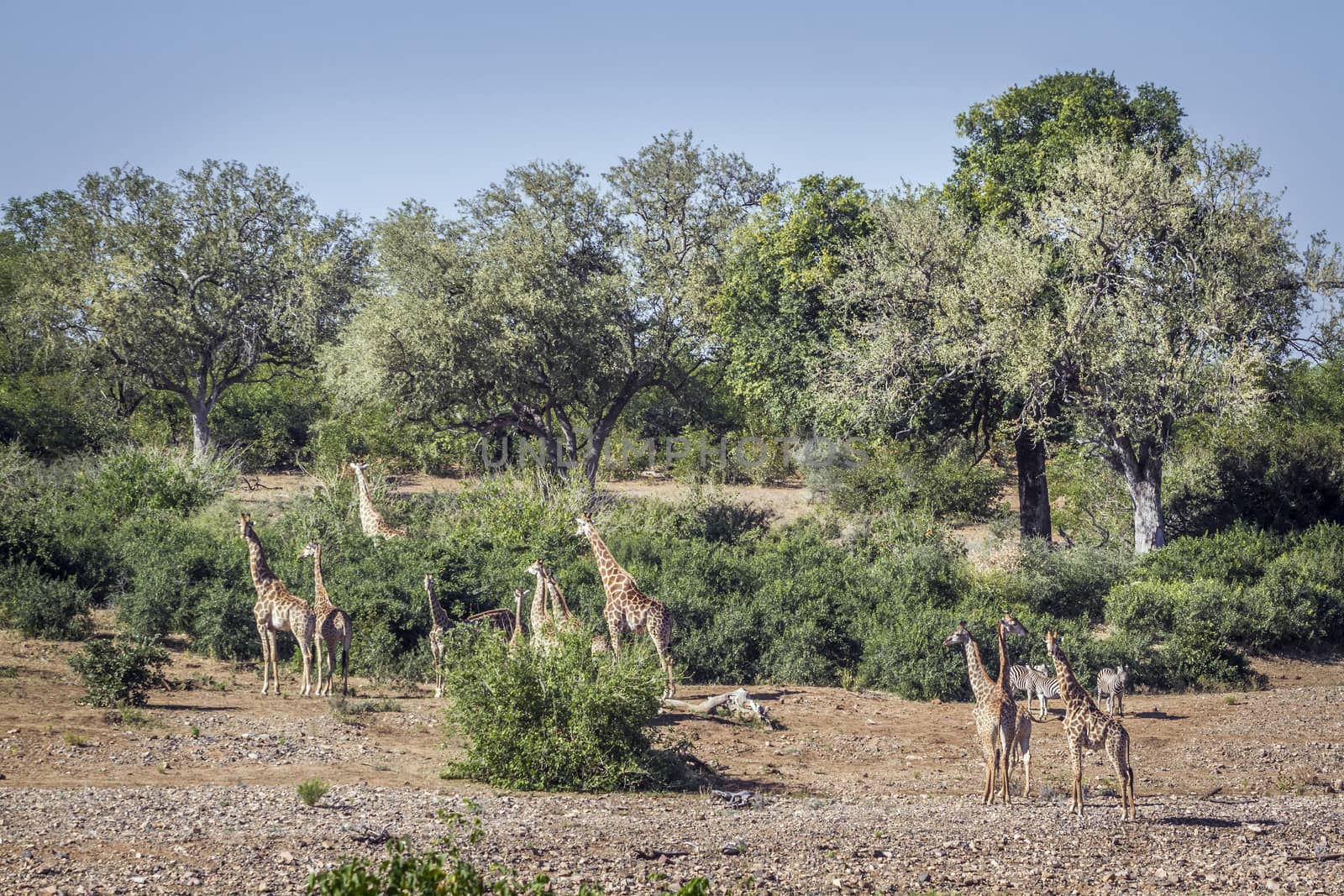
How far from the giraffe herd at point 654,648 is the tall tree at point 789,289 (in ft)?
34.6

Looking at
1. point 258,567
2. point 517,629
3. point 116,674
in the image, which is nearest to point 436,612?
point 517,629

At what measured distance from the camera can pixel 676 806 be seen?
36.6 ft

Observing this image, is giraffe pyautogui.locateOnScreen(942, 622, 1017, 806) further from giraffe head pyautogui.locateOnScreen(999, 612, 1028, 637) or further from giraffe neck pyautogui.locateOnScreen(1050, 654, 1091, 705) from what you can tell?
giraffe head pyautogui.locateOnScreen(999, 612, 1028, 637)

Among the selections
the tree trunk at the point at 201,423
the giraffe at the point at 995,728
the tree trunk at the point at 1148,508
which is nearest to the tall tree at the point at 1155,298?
the tree trunk at the point at 1148,508

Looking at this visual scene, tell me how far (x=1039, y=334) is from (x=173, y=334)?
75.1ft

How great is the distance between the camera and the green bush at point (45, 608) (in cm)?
1778

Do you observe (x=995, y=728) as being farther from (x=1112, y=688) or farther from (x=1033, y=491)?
(x=1033, y=491)

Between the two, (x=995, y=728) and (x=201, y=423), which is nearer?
(x=995, y=728)

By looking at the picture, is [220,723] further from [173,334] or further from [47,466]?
[173,334]

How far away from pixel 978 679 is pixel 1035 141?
62.6 ft

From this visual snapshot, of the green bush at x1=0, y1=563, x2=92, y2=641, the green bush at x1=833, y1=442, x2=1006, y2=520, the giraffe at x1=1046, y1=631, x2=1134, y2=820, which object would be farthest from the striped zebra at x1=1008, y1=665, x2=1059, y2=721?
the green bush at x1=0, y1=563, x2=92, y2=641

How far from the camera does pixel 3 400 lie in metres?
33.7

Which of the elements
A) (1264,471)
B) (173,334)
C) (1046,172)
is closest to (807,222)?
(1046,172)

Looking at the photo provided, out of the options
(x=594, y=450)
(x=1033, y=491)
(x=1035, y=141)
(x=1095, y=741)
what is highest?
(x=1035, y=141)
